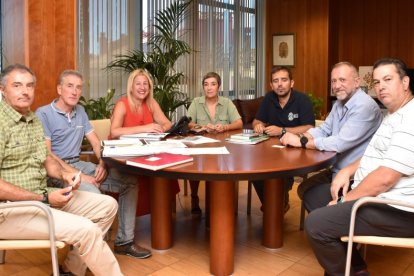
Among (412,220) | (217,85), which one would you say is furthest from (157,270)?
(217,85)

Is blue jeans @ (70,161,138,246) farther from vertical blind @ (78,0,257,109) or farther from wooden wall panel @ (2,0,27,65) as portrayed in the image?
vertical blind @ (78,0,257,109)

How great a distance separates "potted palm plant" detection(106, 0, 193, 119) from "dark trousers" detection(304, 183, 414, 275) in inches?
129

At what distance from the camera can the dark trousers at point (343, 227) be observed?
78.0 inches

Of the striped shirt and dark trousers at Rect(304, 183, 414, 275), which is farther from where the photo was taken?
the striped shirt

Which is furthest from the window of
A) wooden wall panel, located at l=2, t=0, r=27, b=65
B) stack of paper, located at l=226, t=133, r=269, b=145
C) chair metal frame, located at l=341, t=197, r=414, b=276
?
chair metal frame, located at l=341, t=197, r=414, b=276

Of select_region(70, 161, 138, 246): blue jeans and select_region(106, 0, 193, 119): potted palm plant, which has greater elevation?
select_region(106, 0, 193, 119): potted palm plant

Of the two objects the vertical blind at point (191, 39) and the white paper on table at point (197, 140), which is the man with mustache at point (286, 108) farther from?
the vertical blind at point (191, 39)

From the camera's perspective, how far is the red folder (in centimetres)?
223

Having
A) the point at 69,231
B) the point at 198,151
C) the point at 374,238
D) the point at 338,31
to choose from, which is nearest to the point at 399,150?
the point at 374,238

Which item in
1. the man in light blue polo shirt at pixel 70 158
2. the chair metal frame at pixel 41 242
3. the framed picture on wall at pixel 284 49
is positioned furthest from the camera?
the framed picture on wall at pixel 284 49

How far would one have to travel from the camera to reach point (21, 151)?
2.21m

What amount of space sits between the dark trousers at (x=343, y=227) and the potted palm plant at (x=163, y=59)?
10.7 ft

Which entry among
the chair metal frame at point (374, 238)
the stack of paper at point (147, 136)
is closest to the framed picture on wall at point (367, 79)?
the stack of paper at point (147, 136)

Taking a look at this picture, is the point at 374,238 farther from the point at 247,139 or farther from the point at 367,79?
the point at 367,79
